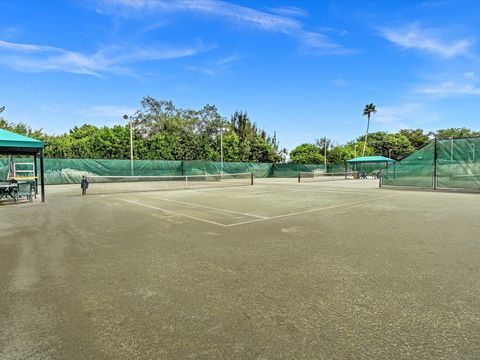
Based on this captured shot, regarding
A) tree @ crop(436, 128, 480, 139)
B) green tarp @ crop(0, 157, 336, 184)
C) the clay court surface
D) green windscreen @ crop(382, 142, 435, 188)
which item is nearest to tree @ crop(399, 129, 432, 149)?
tree @ crop(436, 128, 480, 139)

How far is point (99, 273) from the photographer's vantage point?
3859 millimetres

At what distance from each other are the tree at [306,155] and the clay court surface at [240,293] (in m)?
49.9

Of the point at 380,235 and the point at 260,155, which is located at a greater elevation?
the point at 260,155

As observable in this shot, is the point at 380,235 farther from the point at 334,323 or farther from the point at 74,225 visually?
the point at 74,225

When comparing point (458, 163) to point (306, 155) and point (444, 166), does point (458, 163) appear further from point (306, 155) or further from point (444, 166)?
point (306, 155)

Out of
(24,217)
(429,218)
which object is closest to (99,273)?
(24,217)

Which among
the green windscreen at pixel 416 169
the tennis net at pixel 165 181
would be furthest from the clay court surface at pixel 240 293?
the tennis net at pixel 165 181

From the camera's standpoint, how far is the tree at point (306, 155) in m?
55.5

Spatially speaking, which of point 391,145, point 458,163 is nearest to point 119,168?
point 458,163

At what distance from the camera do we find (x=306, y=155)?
56312mm

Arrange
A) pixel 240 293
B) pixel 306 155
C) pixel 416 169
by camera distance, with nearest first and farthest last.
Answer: pixel 240 293
pixel 416 169
pixel 306 155

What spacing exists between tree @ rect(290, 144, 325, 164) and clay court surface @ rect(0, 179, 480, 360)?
49.9 meters

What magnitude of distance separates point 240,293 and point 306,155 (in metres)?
55.0

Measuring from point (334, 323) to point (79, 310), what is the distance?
7.97 feet
